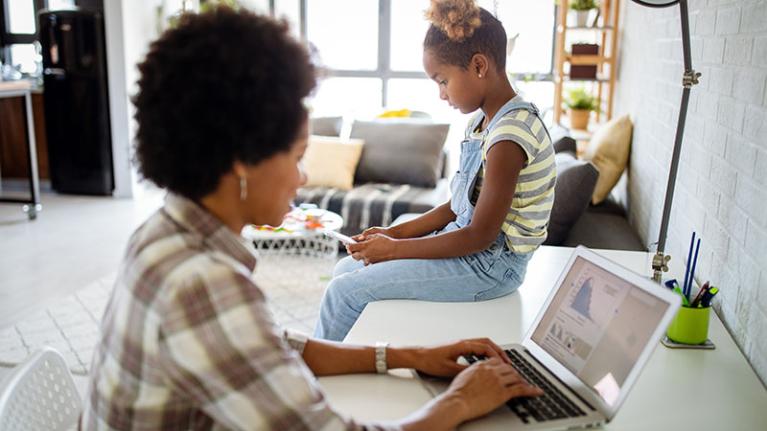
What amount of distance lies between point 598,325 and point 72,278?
3362 mm

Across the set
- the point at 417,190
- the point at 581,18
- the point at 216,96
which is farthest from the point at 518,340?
the point at 581,18

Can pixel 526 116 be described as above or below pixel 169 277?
above

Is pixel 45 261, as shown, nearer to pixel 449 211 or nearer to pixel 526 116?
pixel 449 211

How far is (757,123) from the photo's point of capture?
1484 mm

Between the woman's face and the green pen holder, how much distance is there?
0.90 metres

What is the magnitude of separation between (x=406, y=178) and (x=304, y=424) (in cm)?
382

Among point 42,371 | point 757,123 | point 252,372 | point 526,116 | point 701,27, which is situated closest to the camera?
point 252,372

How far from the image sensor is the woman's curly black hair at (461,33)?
1751 millimetres

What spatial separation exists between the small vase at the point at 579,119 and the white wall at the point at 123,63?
10.3 feet

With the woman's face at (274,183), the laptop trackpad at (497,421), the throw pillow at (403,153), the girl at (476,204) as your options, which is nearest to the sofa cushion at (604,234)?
the girl at (476,204)

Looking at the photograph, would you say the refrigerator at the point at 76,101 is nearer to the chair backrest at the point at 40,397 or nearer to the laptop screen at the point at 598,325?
the chair backrest at the point at 40,397

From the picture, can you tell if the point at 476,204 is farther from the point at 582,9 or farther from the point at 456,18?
the point at 582,9

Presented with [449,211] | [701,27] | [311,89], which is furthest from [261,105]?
[701,27]

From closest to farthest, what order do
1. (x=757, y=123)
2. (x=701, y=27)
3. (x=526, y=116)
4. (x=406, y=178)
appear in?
(x=757, y=123) → (x=526, y=116) → (x=701, y=27) → (x=406, y=178)
